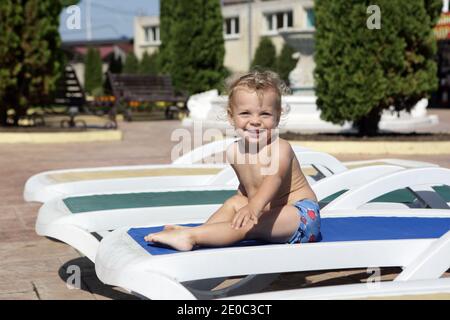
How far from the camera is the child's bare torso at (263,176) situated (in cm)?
380

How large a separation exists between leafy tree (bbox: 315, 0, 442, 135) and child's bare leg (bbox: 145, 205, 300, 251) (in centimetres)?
979

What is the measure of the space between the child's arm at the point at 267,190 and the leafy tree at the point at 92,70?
40473mm

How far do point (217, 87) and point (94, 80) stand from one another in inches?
761

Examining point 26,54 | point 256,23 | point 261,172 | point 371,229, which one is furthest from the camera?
point 256,23

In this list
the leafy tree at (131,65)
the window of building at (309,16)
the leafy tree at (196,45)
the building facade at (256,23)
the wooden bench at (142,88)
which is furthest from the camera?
the leafy tree at (131,65)

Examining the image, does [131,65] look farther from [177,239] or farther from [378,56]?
[177,239]

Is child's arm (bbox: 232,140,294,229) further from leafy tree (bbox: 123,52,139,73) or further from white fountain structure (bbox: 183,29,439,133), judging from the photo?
leafy tree (bbox: 123,52,139,73)

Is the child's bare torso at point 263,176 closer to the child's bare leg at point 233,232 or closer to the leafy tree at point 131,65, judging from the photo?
the child's bare leg at point 233,232

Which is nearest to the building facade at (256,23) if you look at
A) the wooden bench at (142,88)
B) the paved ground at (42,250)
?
the wooden bench at (142,88)

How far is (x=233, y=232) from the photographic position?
3605mm

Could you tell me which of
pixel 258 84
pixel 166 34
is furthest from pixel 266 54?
pixel 258 84

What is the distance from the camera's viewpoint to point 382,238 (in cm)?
383

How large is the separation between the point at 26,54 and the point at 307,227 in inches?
521
